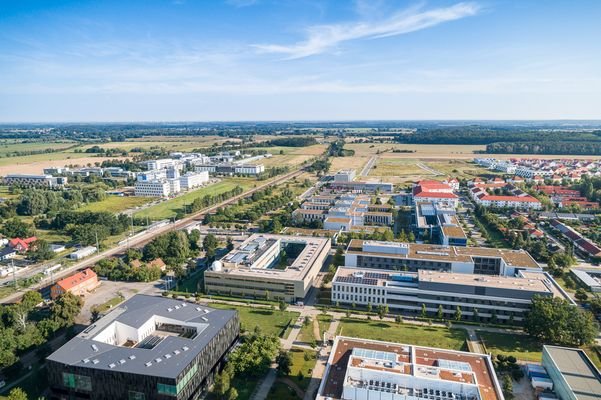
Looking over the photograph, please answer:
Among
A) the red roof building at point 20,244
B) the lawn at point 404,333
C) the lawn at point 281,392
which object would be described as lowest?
the lawn at point 281,392

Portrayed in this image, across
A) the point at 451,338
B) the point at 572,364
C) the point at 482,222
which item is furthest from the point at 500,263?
the point at 482,222

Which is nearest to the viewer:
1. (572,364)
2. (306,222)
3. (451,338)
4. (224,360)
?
(572,364)

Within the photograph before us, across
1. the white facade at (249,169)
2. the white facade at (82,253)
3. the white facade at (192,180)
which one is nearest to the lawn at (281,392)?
the white facade at (82,253)

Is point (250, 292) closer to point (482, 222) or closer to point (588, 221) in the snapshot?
point (482, 222)

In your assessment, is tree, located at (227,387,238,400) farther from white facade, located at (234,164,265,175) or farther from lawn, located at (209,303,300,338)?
white facade, located at (234,164,265,175)

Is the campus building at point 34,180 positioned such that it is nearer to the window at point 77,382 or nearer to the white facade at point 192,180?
the white facade at point 192,180

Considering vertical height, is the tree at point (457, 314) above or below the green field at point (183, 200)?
below

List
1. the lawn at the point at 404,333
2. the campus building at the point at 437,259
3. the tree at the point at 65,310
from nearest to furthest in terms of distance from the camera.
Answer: the lawn at the point at 404,333, the tree at the point at 65,310, the campus building at the point at 437,259

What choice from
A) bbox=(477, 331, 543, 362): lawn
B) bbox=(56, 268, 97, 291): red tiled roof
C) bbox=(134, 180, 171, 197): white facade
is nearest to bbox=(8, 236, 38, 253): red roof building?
bbox=(56, 268, 97, 291): red tiled roof
